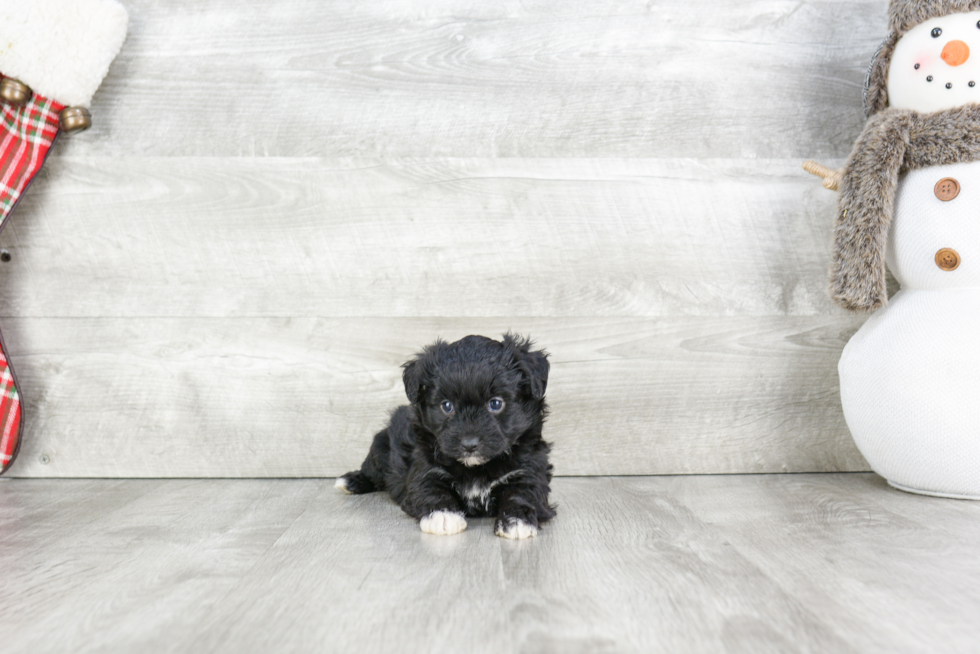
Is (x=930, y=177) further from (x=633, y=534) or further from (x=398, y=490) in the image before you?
(x=398, y=490)

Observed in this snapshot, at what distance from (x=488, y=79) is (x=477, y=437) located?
117 centimetres

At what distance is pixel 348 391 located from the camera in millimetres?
2184

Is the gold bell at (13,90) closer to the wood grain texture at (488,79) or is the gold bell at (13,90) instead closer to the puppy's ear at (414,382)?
the wood grain texture at (488,79)

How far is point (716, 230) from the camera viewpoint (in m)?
2.18

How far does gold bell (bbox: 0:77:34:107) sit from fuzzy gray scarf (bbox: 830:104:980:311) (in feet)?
7.43

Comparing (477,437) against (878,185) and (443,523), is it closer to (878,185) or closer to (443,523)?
(443,523)

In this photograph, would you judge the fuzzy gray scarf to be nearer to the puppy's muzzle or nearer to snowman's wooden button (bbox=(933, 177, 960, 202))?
snowman's wooden button (bbox=(933, 177, 960, 202))

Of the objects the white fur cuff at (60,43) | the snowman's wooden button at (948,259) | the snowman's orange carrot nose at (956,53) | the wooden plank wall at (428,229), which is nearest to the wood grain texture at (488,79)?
the wooden plank wall at (428,229)

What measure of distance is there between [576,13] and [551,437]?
130 cm

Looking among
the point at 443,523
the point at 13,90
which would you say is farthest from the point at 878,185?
the point at 13,90

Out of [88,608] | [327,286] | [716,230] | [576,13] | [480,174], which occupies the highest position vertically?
[576,13]

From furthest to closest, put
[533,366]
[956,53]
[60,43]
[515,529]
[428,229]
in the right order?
[428,229] < [60,43] < [956,53] < [533,366] < [515,529]

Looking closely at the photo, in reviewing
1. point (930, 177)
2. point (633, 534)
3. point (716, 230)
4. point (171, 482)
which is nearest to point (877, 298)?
point (930, 177)

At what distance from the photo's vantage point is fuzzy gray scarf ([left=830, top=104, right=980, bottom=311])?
182 centimetres
